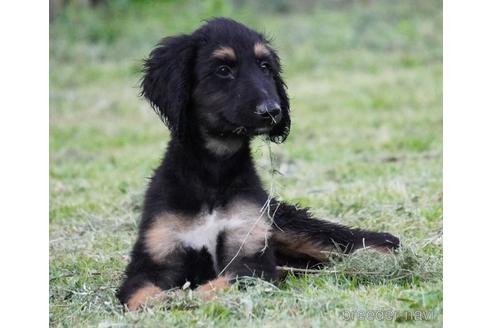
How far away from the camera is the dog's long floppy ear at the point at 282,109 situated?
6371 mm

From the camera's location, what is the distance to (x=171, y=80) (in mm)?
6137

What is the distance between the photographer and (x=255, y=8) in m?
20.2

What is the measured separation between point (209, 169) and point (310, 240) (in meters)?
1.01

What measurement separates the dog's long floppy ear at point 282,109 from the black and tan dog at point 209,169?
17mm

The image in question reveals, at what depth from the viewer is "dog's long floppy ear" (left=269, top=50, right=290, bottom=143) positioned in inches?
251

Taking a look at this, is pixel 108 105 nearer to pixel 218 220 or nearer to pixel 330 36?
pixel 330 36

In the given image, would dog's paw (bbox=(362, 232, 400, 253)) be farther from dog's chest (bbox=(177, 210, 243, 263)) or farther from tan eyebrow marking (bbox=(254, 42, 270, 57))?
tan eyebrow marking (bbox=(254, 42, 270, 57))

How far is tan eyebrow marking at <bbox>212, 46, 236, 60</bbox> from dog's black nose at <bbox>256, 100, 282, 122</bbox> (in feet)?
1.44

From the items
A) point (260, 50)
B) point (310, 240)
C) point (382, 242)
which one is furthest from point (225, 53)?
point (382, 242)

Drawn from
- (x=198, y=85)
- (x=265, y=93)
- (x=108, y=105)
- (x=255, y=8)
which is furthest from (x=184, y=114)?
(x=255, y=8)

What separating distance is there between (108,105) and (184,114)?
9699 millimetres

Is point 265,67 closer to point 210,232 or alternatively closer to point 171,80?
point 171,80

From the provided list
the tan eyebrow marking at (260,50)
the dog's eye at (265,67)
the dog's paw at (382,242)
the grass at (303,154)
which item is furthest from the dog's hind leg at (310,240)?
the tan eyebrow marking at (260,50)
